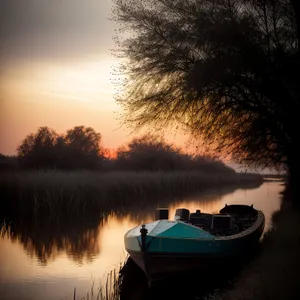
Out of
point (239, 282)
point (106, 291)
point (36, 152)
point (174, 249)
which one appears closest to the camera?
point (106, 291)

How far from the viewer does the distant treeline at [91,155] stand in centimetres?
3491

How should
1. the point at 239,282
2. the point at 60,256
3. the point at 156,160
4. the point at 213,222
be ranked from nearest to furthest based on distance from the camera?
the point at 239,282 < the point at 213,222 < the point at 60,256 < the point at 156,160

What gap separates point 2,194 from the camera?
1697cm

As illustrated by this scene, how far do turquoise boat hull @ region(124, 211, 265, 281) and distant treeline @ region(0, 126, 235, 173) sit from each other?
69.3 ft

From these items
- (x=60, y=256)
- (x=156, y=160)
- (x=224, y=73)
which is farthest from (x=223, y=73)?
(x=156, y=160)

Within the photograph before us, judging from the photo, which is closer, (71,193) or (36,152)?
(71,193)

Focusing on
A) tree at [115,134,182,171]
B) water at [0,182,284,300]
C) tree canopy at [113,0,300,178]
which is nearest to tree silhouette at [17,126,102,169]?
tree at [115,134,182,171]

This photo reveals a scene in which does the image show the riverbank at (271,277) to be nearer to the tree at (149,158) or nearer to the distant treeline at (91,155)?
the distant treeline at (91,155)

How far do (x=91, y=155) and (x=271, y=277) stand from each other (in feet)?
105

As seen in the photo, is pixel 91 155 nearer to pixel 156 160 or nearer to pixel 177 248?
pixel 156 160

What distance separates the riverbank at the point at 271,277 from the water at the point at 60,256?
9.84 ft

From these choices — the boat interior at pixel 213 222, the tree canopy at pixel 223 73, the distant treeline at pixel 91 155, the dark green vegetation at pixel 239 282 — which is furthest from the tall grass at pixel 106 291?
the distant treeline at pixel 91 155

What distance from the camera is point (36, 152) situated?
35.3 metres

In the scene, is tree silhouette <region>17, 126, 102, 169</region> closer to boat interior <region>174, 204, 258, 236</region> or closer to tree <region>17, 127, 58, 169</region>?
tree <region>17, 127, 58, 169</region>
